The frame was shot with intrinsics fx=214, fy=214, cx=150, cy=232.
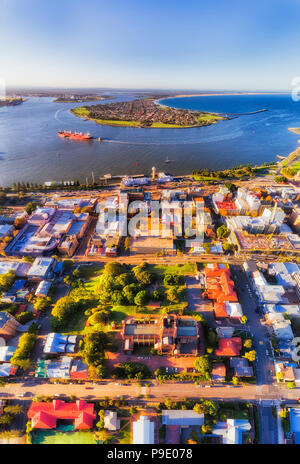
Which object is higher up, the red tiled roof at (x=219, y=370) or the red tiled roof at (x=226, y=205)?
the red tiled roof at (x=226, y=205)

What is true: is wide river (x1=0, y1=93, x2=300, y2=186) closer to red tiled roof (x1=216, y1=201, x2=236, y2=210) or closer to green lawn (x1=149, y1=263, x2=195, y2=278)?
red tiled roof (x1=216, y1=201, x2=236, y2=210)

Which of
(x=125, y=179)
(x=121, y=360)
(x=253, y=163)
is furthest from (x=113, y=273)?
(x=253, y=163)

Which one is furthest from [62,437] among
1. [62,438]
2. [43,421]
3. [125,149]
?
[125,149]

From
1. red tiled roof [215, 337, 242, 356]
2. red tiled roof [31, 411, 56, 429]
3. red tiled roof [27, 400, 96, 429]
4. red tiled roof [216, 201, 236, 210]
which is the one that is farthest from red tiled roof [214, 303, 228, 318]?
red tiled roof [216, 201, 236, 210]

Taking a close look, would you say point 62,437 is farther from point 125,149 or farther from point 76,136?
point 76,136

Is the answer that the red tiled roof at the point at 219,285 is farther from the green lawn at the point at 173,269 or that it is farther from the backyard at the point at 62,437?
the backyard at the point at 62,437

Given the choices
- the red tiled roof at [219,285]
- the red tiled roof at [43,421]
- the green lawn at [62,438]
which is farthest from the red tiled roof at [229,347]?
the red tiled roof at [43,421]
